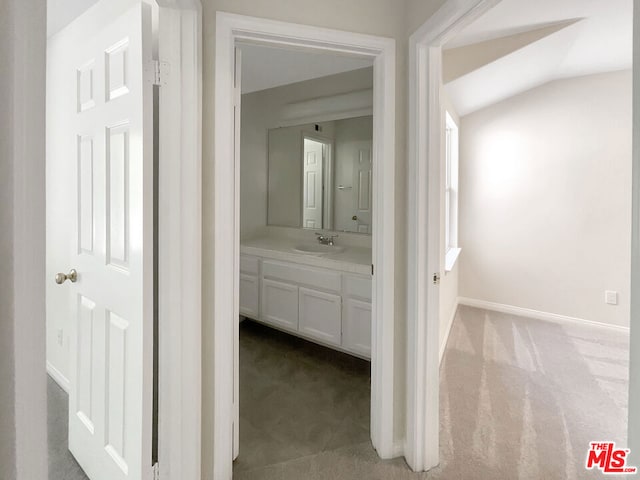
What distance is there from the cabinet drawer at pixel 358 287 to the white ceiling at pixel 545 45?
71.5 inches

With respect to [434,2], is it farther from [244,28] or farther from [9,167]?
[9,167]

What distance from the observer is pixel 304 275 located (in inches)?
109

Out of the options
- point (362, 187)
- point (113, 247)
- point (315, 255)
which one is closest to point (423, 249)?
point (315, 255)

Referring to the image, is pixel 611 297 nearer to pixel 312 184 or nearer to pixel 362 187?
pixel 362 187

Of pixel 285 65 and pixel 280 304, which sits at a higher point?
pixel 285 65

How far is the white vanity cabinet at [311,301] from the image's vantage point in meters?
2.49

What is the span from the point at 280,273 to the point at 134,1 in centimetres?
198

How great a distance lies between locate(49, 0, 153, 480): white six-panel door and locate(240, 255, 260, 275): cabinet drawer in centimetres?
160

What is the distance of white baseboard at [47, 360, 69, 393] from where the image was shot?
7.52ft

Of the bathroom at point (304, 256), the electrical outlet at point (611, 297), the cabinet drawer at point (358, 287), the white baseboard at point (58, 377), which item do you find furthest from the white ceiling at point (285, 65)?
the electrical outlet at point (611, 297)

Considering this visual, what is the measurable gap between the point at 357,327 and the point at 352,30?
1.80 metres

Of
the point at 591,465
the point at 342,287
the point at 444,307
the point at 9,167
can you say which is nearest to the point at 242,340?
the point at 342,287

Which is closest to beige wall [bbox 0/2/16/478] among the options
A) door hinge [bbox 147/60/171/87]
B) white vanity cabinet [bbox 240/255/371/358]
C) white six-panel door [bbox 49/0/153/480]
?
white six-panel door [bbox 49/0/153/480]

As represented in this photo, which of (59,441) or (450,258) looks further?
(450,258)
